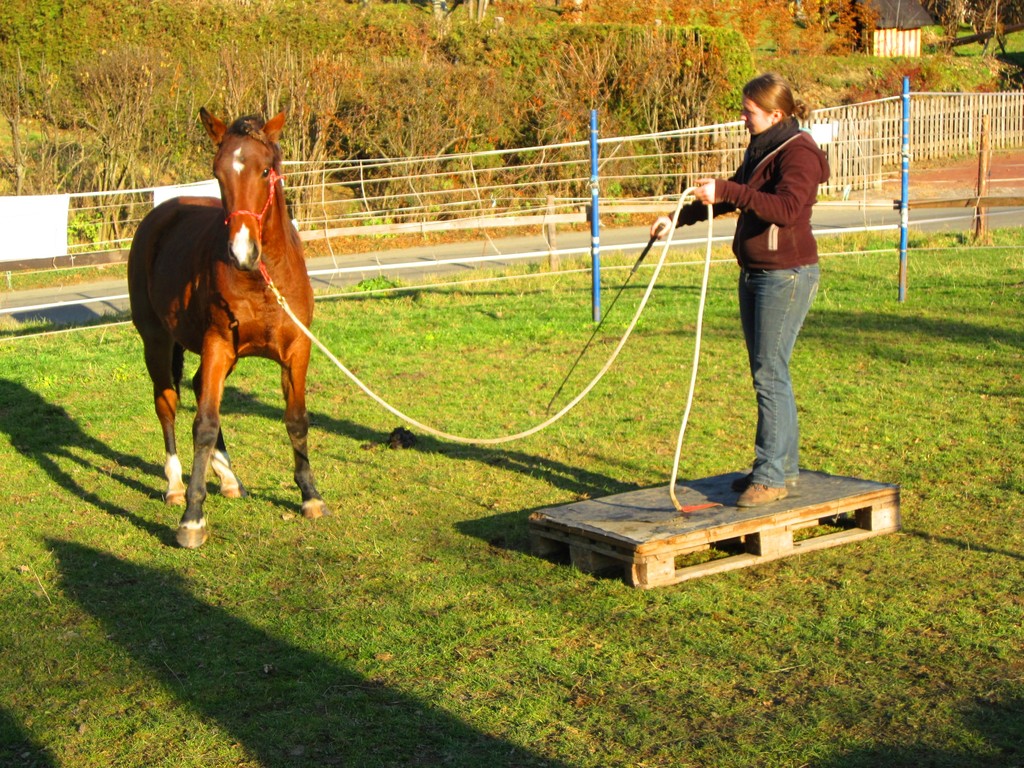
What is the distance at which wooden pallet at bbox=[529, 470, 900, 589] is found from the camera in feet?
17.4

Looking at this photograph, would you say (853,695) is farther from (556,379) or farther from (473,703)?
(556,379)

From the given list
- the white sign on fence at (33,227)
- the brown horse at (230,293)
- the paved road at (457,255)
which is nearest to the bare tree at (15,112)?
the paved road at (457,255)

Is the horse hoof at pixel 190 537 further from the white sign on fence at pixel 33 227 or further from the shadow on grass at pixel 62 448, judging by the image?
the white sign on fence at pixel 33 227

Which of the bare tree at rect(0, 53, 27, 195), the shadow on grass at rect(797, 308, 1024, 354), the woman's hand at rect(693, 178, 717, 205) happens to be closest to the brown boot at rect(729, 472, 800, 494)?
the woman's hand at rect(693, 178, 717, 205)

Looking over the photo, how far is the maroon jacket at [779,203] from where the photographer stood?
5.36 metres

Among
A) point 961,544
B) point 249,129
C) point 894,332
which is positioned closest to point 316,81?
point 894,332

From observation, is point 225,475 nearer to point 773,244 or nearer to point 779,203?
point 773,244

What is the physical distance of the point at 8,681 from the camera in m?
4.61

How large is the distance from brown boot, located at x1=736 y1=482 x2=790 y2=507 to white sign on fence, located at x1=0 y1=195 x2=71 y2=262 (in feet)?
33.7

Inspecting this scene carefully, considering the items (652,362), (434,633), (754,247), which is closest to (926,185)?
(652,362)

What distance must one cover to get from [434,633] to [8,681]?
70.4 inches

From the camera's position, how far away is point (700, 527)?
17.7ft

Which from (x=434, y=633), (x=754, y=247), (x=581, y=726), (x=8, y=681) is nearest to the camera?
(x=581, y=726)

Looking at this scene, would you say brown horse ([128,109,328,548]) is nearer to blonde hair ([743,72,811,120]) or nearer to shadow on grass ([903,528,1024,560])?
blonde hair ([743,72,811,120])
